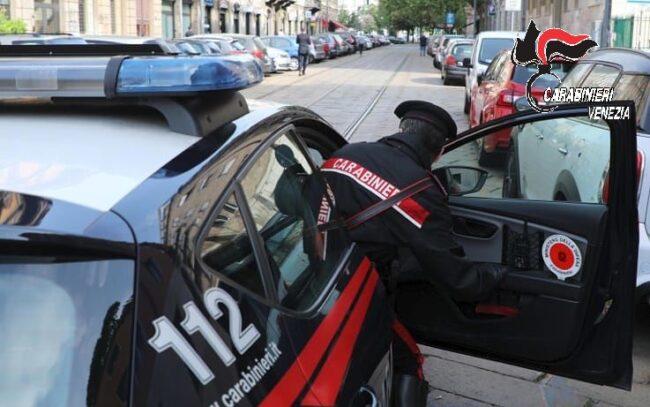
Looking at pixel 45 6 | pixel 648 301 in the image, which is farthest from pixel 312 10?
pixel 648 301

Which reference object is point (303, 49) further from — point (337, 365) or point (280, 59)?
point (337, 365)

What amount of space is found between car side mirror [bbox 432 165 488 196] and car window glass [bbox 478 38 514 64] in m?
12.3

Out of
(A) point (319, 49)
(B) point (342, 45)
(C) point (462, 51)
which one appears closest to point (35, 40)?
(C) point (462, 51)

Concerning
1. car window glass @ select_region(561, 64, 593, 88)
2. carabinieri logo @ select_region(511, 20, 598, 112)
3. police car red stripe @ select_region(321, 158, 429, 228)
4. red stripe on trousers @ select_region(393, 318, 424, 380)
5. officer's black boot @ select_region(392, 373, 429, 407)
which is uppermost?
carabinieri logo @ select_region(511, 20, 598, 112)

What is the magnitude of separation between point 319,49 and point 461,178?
125 ft

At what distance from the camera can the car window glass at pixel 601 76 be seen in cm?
484

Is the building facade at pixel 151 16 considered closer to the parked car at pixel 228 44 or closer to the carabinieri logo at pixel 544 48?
the parked car at pixel 228 44

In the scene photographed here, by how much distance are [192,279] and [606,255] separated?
2029 millimetres

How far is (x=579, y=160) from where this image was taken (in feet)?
13.1

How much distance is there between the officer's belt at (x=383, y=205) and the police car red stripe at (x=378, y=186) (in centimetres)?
2

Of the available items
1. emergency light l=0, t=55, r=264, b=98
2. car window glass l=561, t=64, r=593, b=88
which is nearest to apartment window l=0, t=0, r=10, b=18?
car window glass l=561, t=64, r=593, b=88

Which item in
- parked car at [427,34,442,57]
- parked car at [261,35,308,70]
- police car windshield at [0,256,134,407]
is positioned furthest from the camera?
parked car at [427,34,442,57]

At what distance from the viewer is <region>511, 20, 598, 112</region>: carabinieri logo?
138 inches

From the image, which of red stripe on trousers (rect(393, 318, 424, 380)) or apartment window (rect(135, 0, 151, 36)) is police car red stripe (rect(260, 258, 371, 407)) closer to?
red stripe on trousers (rect(393, 318, 424, 380))
